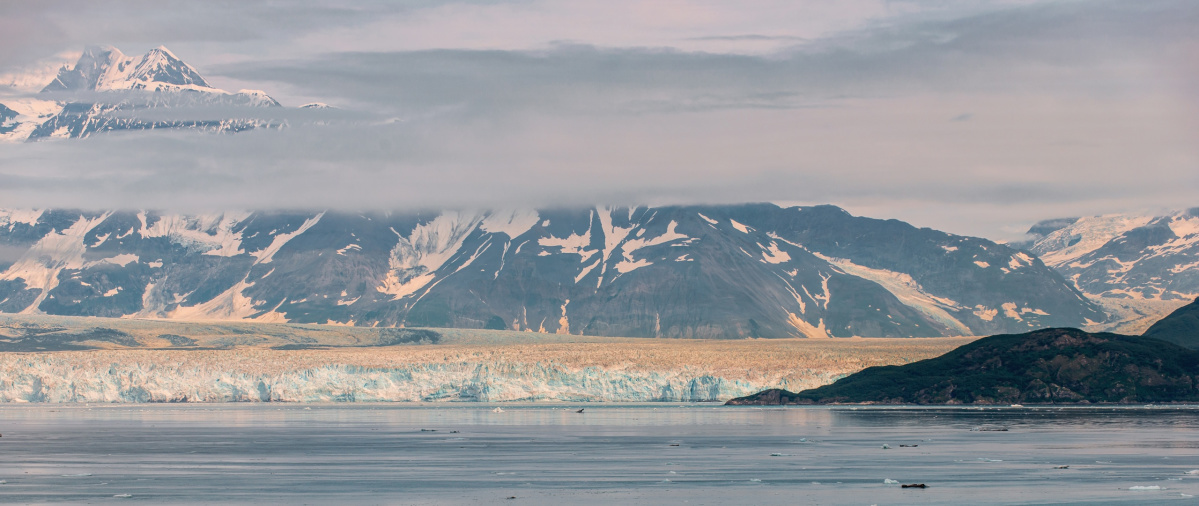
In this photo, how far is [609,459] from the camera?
77000mm

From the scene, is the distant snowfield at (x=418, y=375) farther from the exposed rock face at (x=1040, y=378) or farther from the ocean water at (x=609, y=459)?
the ocean water at (x=609, y=459)

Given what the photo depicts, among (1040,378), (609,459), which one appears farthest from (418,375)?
(609,459)

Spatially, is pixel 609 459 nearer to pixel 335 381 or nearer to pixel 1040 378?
pixel 1040 378

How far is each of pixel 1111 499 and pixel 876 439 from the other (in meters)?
38.4

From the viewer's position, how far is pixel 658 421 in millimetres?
→ 120250

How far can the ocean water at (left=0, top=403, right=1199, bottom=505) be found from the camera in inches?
2291

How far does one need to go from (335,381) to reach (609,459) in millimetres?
106992

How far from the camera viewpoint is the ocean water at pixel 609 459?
58.2 m

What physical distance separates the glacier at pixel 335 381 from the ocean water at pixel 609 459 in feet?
137

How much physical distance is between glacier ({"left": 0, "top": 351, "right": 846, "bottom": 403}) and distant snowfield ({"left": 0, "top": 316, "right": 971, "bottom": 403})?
135 millimetres

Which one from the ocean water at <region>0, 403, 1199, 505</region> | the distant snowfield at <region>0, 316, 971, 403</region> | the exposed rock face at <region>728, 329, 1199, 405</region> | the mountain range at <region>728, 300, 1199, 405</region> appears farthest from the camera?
the distant snowfield at <region>0, 316, 971, 403</region>

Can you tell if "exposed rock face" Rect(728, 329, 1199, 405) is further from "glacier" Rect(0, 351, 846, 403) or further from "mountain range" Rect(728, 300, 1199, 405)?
"glacier" Rect(0, 351, 846, 403)

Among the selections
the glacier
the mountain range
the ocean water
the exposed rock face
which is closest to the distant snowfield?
the glacier

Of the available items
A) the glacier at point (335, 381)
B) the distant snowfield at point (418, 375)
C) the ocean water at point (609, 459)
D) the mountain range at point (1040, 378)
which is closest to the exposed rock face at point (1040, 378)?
the mountain range at point (1040, 378)
